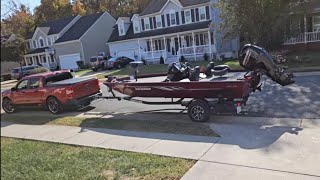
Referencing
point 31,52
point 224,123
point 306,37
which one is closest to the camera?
point 224,123

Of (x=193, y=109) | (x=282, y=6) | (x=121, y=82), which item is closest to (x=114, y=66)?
(x=282, y=6)

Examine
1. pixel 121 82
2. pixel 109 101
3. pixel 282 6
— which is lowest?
pixel 109 101

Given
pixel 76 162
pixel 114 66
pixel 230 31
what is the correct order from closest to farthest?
pixel 76 162 → pixel 230 31 → pixel 114 66

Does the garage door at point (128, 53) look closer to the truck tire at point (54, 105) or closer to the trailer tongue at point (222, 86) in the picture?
the truck tire at point (54, 105)

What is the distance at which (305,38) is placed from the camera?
30.8 meters

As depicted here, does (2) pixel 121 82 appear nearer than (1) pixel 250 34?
Yes

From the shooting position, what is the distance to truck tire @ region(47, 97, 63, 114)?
13.0m

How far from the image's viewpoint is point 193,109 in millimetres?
9266

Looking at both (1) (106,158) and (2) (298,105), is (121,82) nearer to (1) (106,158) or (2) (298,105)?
(1) (106,158)

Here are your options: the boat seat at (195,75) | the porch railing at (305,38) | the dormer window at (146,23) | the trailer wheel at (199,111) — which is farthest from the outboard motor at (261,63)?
the dormer window at (146,23)

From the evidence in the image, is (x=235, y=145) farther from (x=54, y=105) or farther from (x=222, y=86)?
(x=54, y=105)

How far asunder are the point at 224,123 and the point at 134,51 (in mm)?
33577

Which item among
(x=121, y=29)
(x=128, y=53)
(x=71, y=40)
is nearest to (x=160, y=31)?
(x=128, y=53)

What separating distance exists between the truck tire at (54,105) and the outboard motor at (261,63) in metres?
7.23
